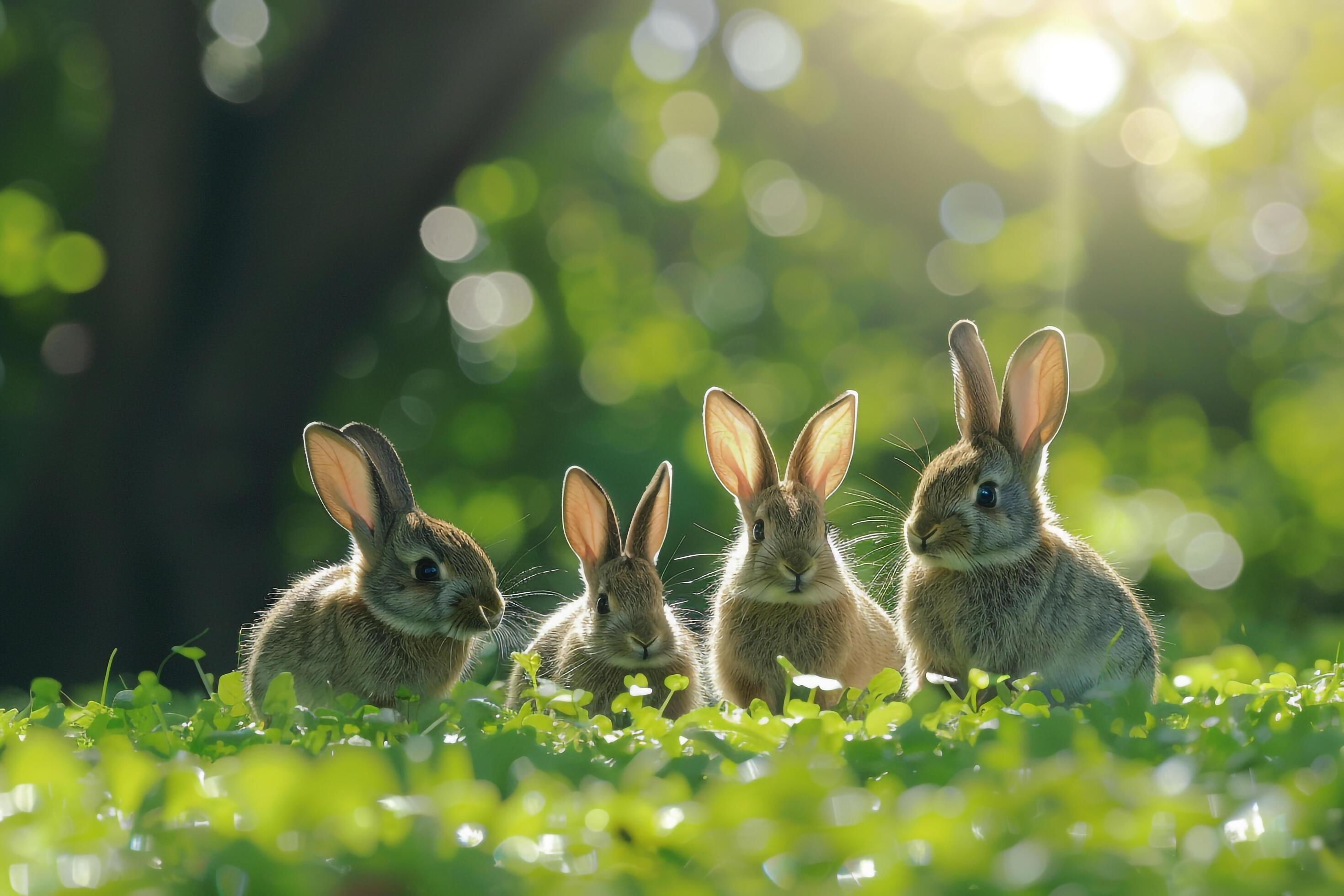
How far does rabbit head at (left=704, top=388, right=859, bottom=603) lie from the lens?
459 centimetres

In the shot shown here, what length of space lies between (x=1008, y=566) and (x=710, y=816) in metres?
2.83

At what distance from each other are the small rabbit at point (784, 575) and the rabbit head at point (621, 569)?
0.29 meters

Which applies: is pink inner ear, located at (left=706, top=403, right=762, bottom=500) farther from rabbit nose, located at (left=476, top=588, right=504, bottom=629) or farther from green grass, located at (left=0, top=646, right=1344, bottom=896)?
green grass, located at (left=0, top=646, right=1344, bottom=896)

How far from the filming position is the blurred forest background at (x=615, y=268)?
10.0 metres

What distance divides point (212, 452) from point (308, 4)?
5.91 metres

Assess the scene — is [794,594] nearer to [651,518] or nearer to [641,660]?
[641,660]

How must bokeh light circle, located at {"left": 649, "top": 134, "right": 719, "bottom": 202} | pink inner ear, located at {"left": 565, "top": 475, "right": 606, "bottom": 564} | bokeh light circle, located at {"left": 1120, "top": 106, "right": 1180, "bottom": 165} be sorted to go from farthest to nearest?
bokeh light circle, located at {"left": 649, "top": 134, "right": 719, "bottom": 202}
bokeh light circle, located at {"left": 1120, "top": 106, "right": 1180, "bottom": 165}
pink inner ear, located at {"left": 565, "top": 475, "right": 606, "bottom": 564}

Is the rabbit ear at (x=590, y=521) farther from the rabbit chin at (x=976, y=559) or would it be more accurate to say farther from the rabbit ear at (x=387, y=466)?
the rabbit chin at (x=976, y=559)

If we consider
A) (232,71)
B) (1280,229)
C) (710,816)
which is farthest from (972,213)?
(710,816)

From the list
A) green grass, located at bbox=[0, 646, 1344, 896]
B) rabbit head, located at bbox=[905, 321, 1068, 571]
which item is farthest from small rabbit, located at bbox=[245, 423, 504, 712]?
rabbit head, located at bbox=[905, 321, 1068, 571]

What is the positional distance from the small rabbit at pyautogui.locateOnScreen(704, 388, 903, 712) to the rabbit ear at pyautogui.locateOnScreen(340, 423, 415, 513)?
4.44ft

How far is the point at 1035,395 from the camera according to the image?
4609 millimetres

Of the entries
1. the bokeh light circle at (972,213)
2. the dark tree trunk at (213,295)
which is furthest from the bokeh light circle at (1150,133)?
the dark tree trunk at (213,295)

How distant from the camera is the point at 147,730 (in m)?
3.66
